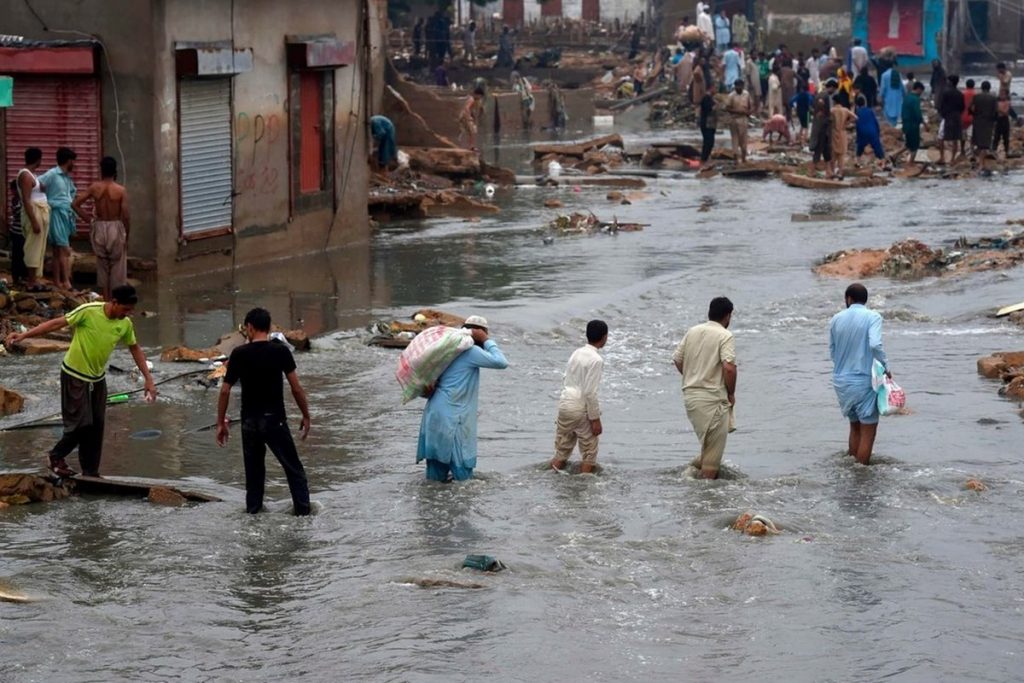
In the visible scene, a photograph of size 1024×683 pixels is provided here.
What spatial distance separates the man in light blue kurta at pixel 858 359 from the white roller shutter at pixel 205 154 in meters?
9.24

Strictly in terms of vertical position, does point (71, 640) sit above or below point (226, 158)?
below

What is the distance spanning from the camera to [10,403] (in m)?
13.1

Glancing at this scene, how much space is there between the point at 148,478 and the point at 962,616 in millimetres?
5355

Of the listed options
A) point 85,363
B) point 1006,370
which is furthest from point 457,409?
point 1006,370

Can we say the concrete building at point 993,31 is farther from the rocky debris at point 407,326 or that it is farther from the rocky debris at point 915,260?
the rocky debris at point 407,326

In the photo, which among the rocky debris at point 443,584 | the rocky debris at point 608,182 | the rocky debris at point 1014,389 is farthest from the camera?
the rocky debris at point 608,182

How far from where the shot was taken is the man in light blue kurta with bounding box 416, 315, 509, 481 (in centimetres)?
1124

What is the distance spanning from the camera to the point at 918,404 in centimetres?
1440

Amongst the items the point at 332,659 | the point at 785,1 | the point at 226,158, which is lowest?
the point at 332,659

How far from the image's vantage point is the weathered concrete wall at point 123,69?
59.7ft

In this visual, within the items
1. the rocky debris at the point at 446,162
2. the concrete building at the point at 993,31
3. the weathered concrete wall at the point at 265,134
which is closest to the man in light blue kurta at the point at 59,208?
the weathered concrete wall at the point at 265,134

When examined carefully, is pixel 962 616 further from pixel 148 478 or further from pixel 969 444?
pixel 148 478

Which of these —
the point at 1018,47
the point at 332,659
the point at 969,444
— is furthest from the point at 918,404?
the point at 1018,47

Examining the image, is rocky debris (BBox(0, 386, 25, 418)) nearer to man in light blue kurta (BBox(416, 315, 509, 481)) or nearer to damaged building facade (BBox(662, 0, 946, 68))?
man in light blue kurta (BBox(416, 315, 509, 481))
